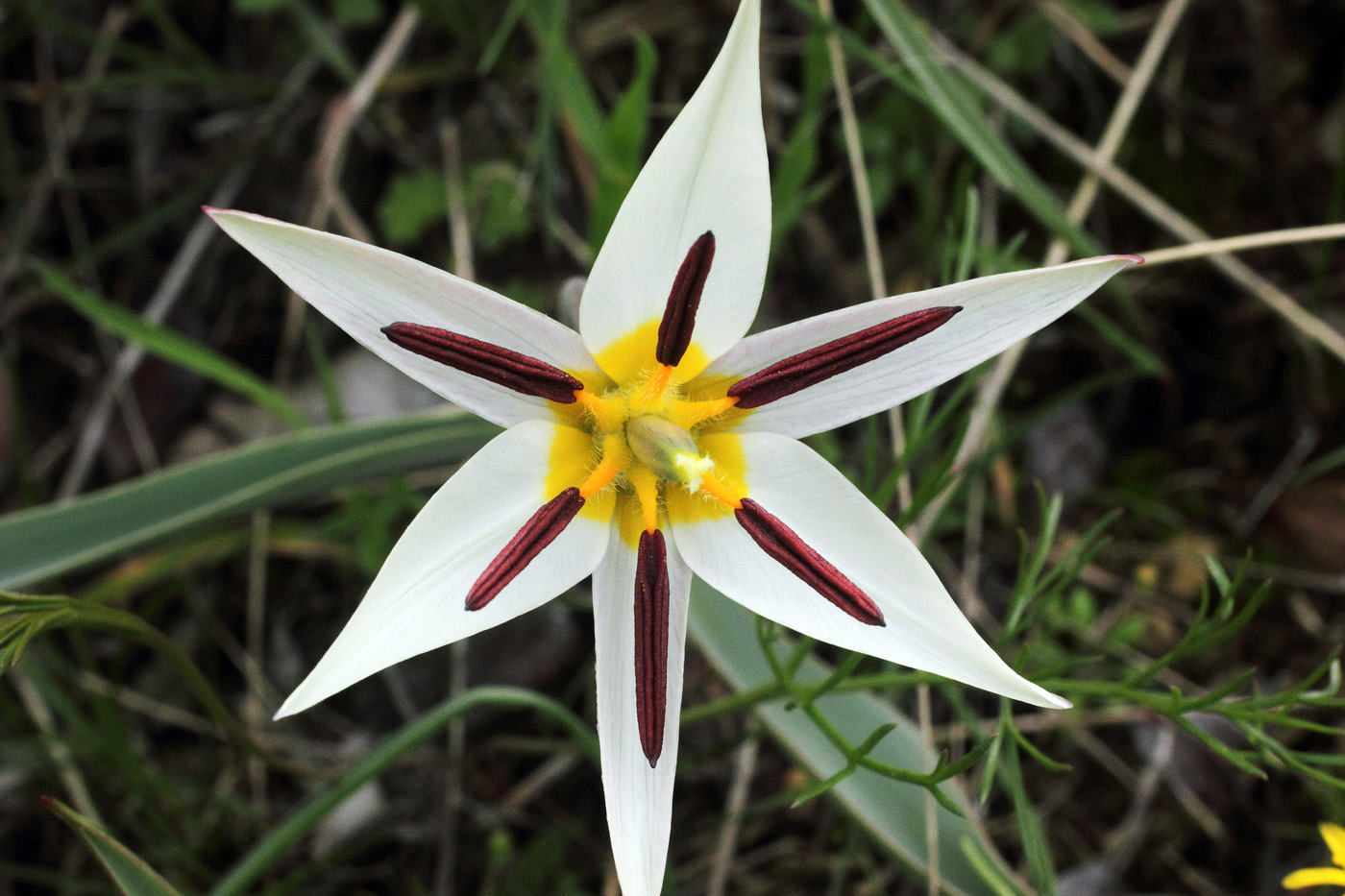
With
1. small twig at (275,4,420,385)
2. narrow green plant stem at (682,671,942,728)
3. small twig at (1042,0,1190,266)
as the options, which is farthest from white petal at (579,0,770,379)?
small twig at (275,4,420,385)

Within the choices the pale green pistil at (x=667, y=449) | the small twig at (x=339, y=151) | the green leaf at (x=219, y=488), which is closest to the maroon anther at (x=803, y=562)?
the pale green pistil at (x=667, y=449)

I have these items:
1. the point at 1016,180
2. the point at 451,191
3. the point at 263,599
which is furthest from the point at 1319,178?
the point at 263,599

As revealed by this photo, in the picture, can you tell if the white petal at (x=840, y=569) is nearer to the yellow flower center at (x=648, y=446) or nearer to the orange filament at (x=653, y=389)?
the yellow flower center at (x=648, y=446)

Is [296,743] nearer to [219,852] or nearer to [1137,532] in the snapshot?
[219,852]

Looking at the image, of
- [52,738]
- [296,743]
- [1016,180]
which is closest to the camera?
[1016,180]

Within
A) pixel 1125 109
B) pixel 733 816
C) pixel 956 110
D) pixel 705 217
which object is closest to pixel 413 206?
pixel 956 110
